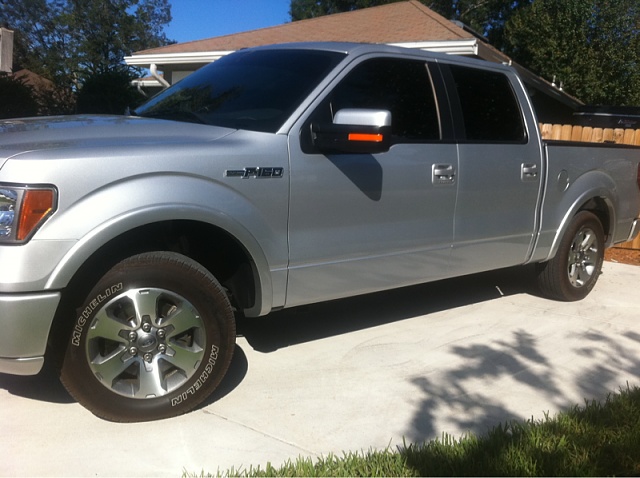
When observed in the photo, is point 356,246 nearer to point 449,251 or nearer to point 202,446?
point 449,251

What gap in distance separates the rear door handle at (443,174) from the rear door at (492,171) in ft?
0.30

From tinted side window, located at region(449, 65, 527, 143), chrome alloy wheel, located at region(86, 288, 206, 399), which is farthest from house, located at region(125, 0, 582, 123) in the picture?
chrome alloy wheel, located at region(86, 288, 206, 399)

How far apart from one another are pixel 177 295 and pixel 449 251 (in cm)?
215

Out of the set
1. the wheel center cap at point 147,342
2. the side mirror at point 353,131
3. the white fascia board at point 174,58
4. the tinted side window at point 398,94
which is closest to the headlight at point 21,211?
the wheel center cap at point 147,342

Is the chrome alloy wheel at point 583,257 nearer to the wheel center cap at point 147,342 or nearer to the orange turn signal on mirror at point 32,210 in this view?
the wheel center cap at point 147,342

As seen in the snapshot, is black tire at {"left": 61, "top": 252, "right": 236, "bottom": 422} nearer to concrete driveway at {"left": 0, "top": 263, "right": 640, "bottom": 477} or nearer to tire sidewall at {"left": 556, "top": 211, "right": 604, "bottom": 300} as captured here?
concrete driveway at {"left": 0, "top": 263, "right": 640, "bottom": 477}

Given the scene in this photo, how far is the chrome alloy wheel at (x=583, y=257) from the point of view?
6.16m

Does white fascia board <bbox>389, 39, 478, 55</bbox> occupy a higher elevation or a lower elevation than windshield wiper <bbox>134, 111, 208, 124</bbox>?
higher

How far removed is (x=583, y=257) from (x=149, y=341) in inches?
174

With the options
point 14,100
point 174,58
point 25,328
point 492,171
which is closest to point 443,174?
point 492,171

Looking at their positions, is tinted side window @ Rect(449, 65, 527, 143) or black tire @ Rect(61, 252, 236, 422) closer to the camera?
black tire @ Rect(61, 252, 236, 422)

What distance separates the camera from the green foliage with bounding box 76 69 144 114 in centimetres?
1348

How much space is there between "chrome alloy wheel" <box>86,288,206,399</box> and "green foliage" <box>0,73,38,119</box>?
921cm

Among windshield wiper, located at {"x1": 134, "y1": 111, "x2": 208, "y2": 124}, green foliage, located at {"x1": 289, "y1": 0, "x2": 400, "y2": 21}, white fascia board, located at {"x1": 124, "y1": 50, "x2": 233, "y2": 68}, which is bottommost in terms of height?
windshield wiper, located at {"x1": 134, "y1": 111, "x2": 208, "y2": 124}
